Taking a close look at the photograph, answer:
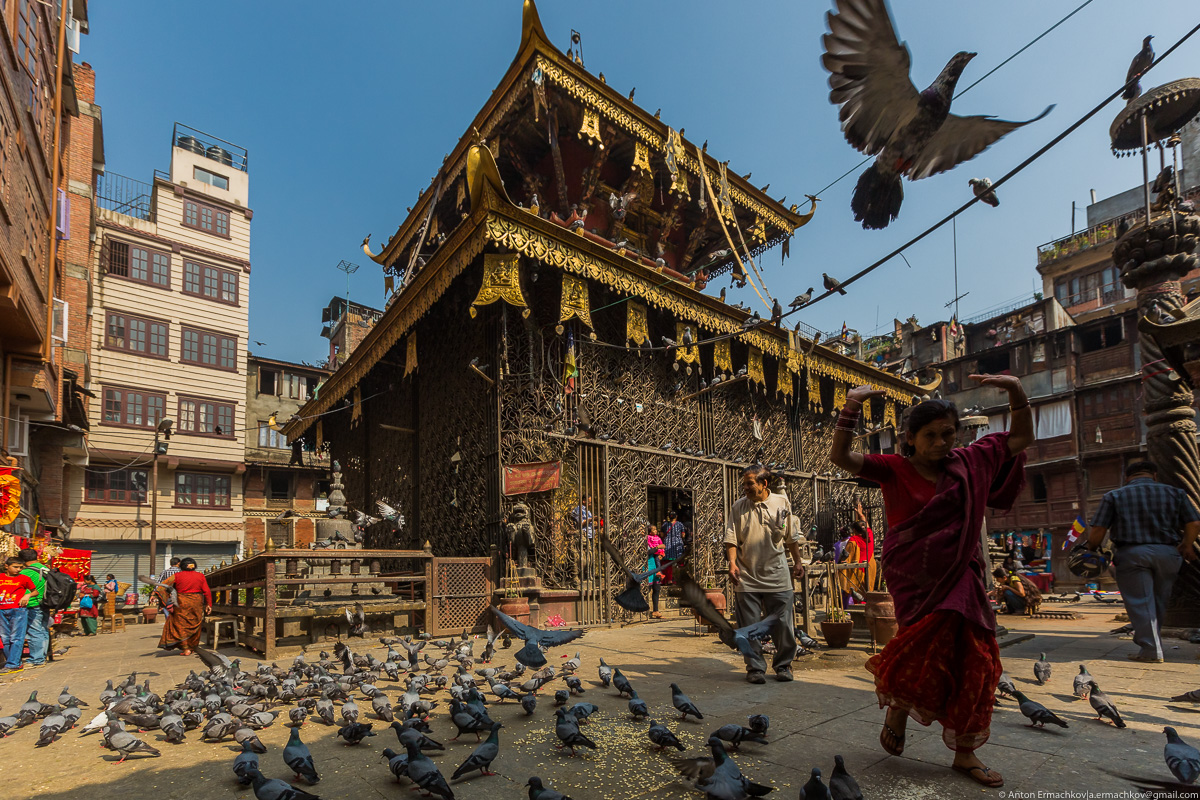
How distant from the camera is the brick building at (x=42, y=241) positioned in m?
10.3

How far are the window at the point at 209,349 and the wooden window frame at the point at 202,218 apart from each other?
5444 millimetres

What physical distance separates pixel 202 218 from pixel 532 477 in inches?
1236

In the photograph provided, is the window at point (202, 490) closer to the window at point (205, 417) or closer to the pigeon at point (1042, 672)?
the window at point (205, 417)

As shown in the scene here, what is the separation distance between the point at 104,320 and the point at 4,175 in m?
22.6

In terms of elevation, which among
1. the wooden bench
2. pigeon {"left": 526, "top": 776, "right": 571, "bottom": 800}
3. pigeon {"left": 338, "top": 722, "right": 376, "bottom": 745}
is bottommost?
the wooden bench

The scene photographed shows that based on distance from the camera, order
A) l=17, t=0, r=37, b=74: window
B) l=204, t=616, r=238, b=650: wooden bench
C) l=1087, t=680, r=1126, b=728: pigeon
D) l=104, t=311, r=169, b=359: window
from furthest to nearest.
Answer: l=104, t=311, r=169, b=359: window, l=17, t=0, r=37, b=74: window, l=204, t=616, r=238, b=650: wooden bench, l=1087, t=680, r=1126, b=728: pigeon

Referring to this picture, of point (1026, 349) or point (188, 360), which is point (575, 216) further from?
point (1026, 349)

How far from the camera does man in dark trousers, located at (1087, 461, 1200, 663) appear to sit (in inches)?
223

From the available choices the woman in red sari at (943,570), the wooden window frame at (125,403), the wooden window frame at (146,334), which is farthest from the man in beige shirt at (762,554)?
the wooden window frame at (146,334)

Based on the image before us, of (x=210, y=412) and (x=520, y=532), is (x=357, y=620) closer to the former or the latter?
(x=520, y=532)

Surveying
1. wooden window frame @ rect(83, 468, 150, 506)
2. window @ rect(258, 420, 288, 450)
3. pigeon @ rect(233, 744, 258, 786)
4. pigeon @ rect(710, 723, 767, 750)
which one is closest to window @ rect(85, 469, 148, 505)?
wooden window frame @ rect(83, 468, 150, 506)

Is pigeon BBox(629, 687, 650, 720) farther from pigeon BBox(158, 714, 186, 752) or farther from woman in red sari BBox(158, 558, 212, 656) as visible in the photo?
woman in red sari BBox(158, 558, 212, 656)

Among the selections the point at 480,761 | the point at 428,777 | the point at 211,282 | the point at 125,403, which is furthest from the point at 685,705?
the point at 211,282

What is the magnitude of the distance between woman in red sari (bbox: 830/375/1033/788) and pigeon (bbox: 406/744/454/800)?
2.18 m
